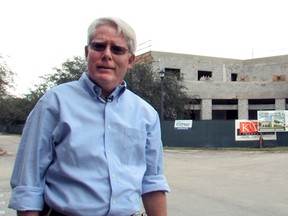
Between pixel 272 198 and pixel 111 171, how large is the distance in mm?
7724

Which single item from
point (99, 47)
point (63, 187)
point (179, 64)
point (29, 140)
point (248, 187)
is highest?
point (179, 64)

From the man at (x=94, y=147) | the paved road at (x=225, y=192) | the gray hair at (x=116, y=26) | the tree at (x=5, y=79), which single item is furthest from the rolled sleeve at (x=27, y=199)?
the tree at (x=5, y=79)

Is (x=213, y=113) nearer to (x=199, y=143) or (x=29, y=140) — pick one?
(x=199, y=143)

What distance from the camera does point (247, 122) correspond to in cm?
2859

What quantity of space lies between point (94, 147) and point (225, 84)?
4838cm

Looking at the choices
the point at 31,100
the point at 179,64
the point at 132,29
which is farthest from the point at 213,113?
the point at 132,29

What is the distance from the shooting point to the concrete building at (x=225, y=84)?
49.2 m

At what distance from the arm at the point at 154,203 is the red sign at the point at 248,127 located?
26.9 metres

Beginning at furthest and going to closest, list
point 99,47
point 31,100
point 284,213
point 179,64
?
1. point 31,100
2. point 179,64
3. point 284,213
4. point 99,47

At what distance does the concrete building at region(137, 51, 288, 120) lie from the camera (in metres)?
49.2

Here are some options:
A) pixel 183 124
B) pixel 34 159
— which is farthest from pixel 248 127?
pixel 34 159

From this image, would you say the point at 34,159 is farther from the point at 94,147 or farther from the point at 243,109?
the point at 243,109

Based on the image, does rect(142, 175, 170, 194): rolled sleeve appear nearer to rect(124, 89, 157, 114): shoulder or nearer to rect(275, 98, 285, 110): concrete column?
rect(124, 89, 157, 114): shoulder

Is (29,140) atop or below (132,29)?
below
